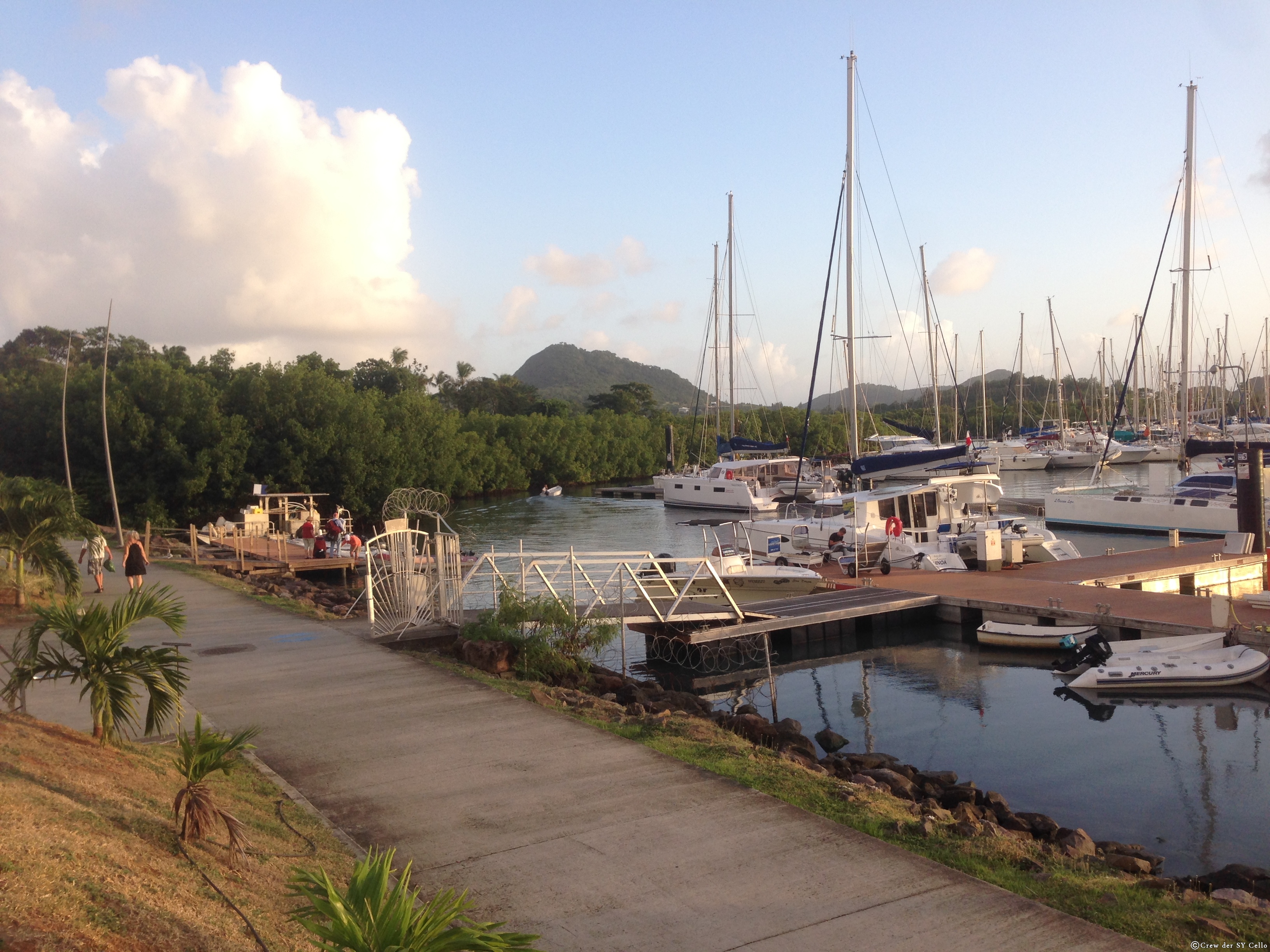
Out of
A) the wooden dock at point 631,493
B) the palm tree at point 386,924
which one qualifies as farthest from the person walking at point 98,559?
the wooden dock at point 631,493

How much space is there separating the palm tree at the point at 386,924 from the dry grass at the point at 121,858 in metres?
Answer: 1.08

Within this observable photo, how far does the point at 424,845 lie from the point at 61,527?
13.2 meters

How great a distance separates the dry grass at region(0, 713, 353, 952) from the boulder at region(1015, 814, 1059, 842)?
297 inches

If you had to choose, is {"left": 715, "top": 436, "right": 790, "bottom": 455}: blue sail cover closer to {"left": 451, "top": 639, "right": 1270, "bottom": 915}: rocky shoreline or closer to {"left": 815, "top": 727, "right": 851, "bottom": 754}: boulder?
{"left": 451, "top": 639, "right": 1270, "bottom": 915}: rocky shoreline

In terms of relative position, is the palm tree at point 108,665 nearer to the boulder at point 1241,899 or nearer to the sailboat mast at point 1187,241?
the boulder at point 1241,899

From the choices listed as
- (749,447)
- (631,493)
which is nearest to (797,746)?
(749,447)

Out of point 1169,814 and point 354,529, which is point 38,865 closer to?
point 1169,814

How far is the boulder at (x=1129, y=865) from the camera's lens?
357 inches

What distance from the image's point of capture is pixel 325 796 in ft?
27.3

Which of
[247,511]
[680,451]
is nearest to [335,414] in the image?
[247,511]

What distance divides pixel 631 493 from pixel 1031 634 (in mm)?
57244

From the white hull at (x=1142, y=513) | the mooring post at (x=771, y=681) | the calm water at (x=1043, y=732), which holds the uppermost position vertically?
the white hull at (x=1142, y=513)

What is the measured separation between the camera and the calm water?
39.6ft

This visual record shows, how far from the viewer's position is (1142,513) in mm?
42406
